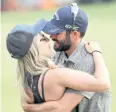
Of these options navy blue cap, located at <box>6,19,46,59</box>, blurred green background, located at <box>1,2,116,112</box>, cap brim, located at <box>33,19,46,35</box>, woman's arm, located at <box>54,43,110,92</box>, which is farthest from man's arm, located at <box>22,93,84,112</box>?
blurred green background, located at <box>1,2,116,112</box>

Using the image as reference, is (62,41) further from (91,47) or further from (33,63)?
(33,63)

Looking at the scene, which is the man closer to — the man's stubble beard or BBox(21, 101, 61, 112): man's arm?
the man's stubble beard

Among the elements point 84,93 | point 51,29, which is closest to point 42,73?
point 84,93

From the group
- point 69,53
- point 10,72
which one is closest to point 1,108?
point 10,72

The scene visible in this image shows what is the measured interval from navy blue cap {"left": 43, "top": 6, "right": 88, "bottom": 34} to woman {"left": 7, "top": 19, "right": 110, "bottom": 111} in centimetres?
24

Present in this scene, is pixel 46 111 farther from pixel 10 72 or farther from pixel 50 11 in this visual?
pixel 50 11

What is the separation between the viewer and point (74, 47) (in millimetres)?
4781

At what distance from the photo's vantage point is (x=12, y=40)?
4465 millimetres

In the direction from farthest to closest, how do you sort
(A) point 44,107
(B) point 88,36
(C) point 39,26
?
1. (B) point 88,36
2. (C) point 39,26
3. (A) point 44,107

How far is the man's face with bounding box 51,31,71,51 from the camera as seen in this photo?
15.5 ft

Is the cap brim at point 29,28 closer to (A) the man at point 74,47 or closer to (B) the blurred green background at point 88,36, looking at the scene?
(A) the man at point 74,47

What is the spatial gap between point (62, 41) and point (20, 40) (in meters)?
0.39

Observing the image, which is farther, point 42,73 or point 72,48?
point 72,48

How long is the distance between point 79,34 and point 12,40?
0.58m
